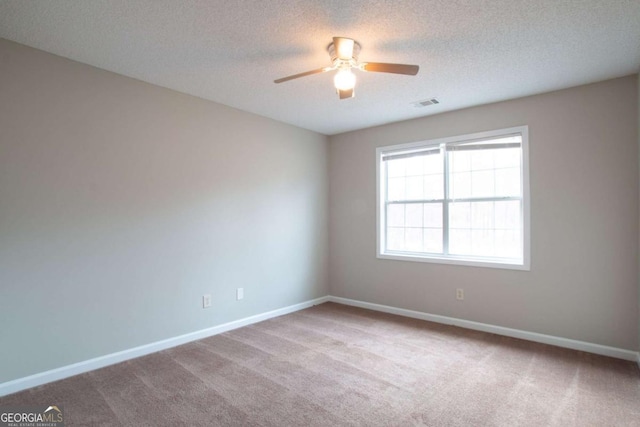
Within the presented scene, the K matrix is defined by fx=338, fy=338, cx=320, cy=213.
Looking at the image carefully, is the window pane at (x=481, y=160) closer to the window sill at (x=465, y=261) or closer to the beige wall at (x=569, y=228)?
the beige wall at (x=569, y=228)

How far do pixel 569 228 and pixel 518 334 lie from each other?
3.92ft

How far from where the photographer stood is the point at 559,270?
10.9ft

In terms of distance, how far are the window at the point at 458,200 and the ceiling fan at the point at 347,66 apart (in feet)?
6.62

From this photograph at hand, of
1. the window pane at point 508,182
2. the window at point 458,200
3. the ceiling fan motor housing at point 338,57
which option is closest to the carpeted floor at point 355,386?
the window at point 458,200

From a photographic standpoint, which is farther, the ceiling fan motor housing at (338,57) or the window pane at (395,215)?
the window pane at (395,215)

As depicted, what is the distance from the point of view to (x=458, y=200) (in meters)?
4.01

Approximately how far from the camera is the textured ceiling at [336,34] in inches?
80.4

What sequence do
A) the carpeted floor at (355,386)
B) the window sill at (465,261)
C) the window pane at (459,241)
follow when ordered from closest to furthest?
the carpeted floor at (355,386) < the window sill at (465,261) < the window pane at (459,241)

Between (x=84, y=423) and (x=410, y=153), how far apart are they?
161 inches

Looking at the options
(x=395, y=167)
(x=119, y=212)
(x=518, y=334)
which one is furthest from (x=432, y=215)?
(x=119, y=212)

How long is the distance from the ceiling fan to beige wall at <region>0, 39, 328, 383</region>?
1.57 meters

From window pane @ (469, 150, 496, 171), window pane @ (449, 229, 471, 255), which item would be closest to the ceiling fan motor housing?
window pane @ (469, 150, 496, 171)

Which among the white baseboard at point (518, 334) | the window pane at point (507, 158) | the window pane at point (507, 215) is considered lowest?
the white baseboard at point (518, 334)

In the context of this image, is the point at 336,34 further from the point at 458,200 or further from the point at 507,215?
the point at 507,215
